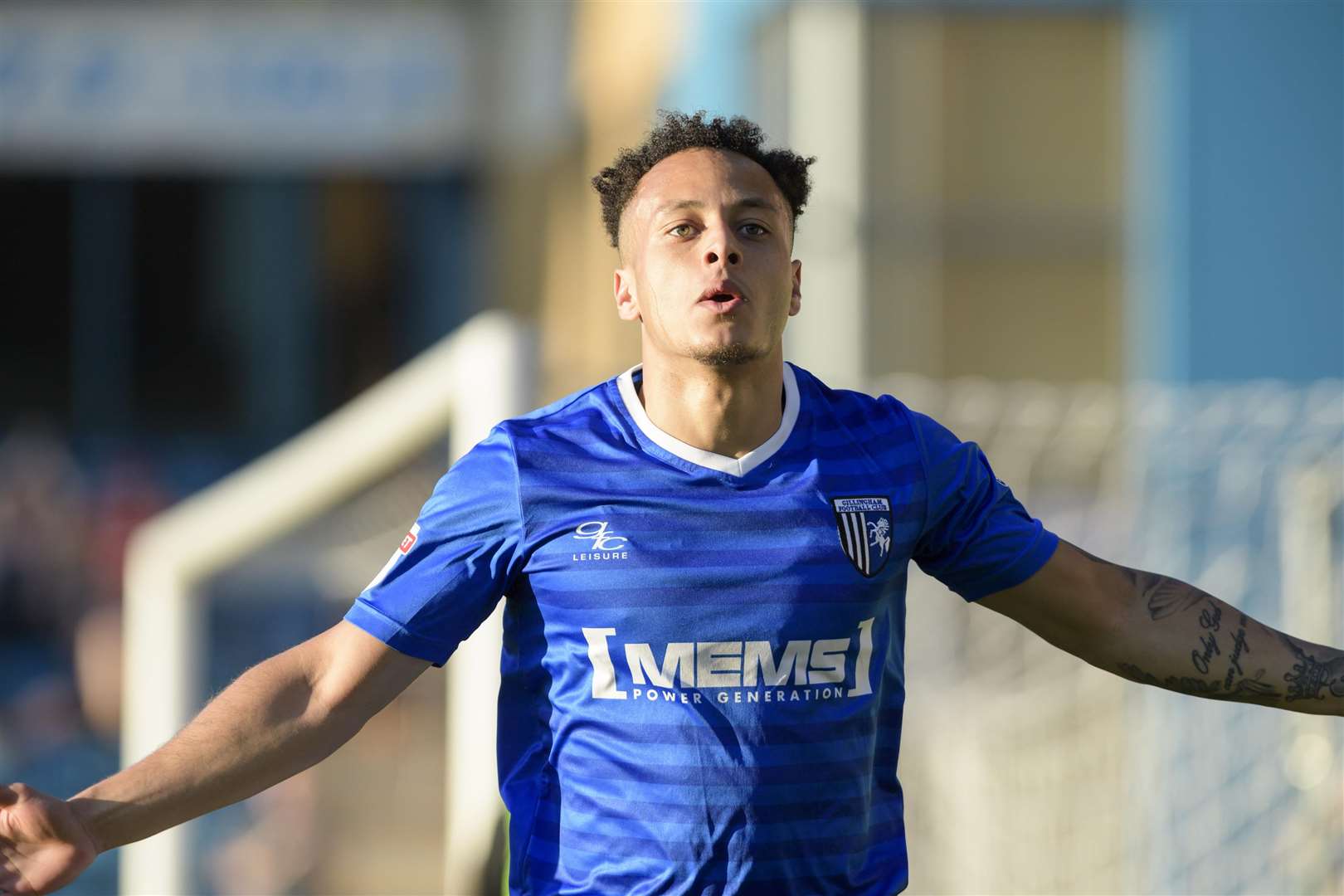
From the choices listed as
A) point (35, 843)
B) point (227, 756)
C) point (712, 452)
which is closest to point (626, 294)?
point (712, 452)

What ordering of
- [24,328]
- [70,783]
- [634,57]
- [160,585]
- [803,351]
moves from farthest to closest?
1. [24,328]
2. [634,57]
3. [70,783]
4. [803,351]
5. [160,585]

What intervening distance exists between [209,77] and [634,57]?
241 inches

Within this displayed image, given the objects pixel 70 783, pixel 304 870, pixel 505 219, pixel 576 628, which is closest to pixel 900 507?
pixel 576 628

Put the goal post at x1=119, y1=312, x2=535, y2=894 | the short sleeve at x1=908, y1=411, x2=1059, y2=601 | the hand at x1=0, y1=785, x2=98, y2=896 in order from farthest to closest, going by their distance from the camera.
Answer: the goal post at x1=119, y1=312, x2=535, y2=894 → the short sleeve at x1=908, y1=411, x2=1059, y2=601 → the hand at x1=0, y1=785, x2=98, y2=896

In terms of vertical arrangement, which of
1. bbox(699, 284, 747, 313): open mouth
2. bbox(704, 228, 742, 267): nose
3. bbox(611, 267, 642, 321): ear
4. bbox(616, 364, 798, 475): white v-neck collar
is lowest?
bbox(616, 364, 798, 475): white v-neck collar

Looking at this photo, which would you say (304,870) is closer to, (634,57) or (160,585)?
(160,585)

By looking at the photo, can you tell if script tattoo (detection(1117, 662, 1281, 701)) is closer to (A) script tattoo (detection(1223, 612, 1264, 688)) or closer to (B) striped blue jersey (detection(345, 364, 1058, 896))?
(A) script tattoo (detection(1223, 612, 1264, 688))

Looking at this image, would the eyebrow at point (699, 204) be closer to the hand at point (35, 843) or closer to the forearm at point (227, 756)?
the forearm at point (227, 756)

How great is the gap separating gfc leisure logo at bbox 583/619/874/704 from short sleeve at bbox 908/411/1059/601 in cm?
34

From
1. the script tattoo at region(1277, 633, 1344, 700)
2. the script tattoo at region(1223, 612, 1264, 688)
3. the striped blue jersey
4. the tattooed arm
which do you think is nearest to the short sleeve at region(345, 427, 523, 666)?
the striped blue jersey

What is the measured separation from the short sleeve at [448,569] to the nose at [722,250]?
44 cm

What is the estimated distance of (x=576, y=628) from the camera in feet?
8.86

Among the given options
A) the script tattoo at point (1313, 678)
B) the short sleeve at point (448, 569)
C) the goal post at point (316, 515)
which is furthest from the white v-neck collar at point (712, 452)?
the goal post at point (316, 515)

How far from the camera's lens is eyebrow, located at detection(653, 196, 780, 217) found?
2.87 meters
